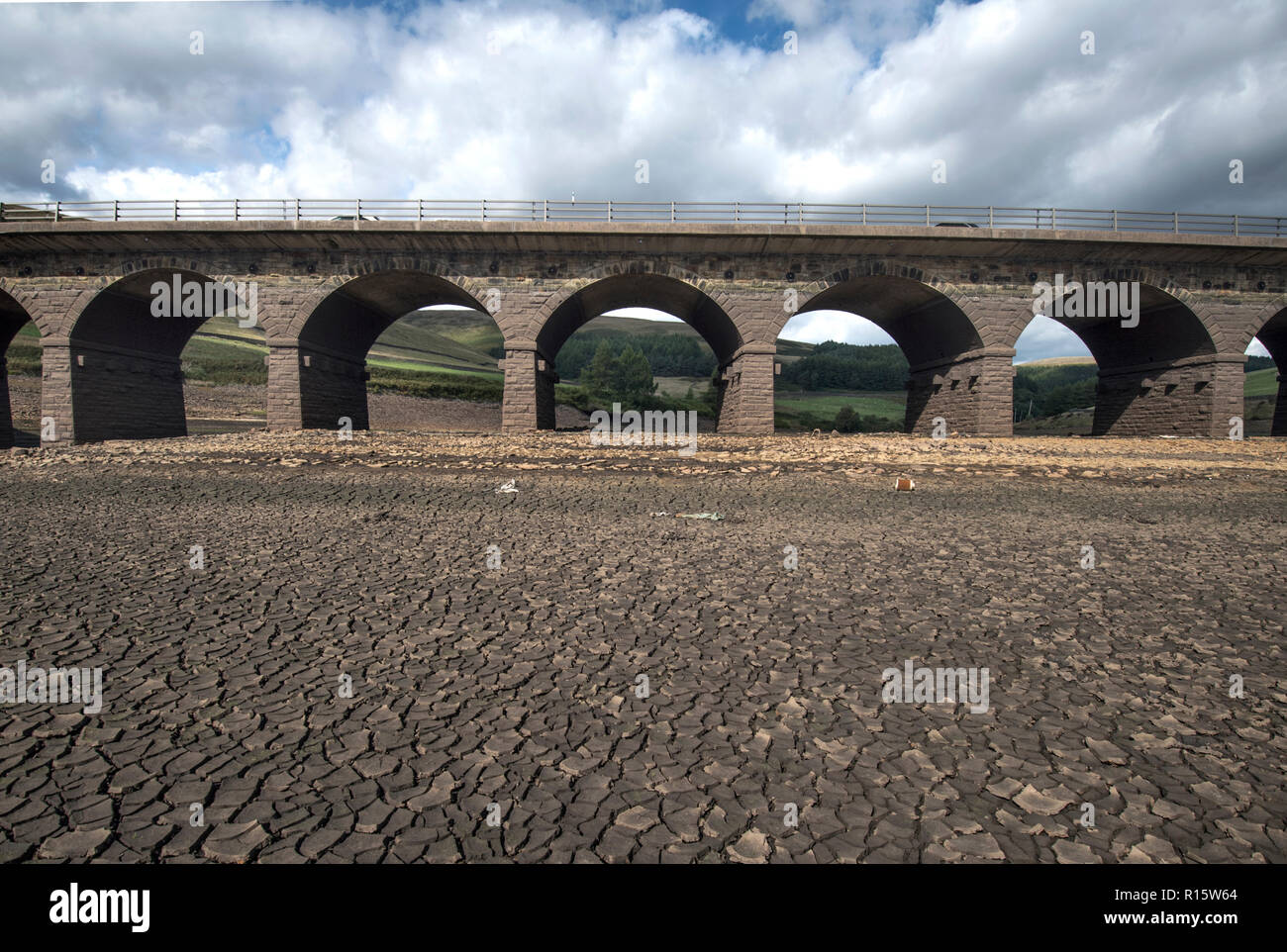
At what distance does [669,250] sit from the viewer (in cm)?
2267

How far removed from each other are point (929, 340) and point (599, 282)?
14.3 m

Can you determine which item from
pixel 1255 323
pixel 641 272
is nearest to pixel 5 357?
pixel 641 272

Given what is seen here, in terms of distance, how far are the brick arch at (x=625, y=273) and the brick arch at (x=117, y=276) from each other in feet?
38.4

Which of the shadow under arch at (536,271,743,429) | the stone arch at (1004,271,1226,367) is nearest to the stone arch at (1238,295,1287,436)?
the stone arch at (1004,271,1226,367)

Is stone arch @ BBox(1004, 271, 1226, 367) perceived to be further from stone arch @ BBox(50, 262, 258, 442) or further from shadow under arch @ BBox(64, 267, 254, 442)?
stone arch @ BBox(50, 262, 258, 442)

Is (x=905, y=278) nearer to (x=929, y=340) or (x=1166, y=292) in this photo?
(x=929, y=340)

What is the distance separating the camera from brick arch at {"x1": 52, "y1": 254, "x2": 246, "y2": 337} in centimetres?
2202

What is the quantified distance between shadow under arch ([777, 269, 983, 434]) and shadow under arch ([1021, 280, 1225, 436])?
2.36 m

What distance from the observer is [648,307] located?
28328 mm

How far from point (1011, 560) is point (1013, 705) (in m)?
3.80
